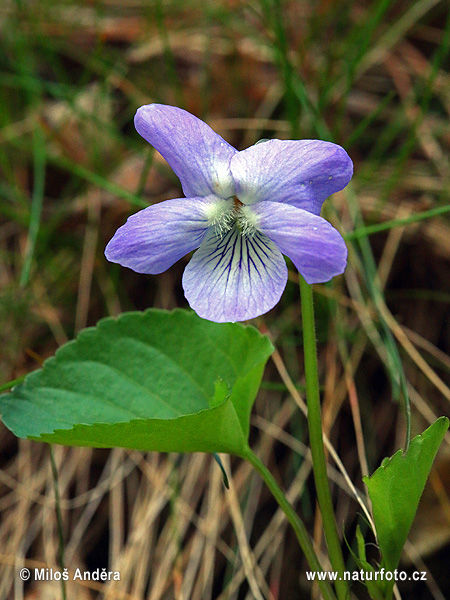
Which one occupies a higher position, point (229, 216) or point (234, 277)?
point (229, 216)

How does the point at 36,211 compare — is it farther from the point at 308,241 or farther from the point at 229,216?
the point at 308,241

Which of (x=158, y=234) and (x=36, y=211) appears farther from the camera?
(x=36, y=211)

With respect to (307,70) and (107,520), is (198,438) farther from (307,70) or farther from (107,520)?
(307,70)

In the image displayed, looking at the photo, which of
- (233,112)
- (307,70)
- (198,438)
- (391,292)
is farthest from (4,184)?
(198,438)

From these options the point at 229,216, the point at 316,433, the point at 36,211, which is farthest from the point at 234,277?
the point at 36,211

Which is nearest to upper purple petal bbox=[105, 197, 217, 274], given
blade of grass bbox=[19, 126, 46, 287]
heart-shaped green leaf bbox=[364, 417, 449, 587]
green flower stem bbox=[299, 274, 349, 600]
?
green flower stem bbox=[299, 274, 349, 600]

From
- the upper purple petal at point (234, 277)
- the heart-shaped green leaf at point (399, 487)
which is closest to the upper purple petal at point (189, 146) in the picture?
the upper purple petal at point (234, 277)

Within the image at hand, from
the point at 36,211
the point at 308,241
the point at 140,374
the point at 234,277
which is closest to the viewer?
the point at 308,241
